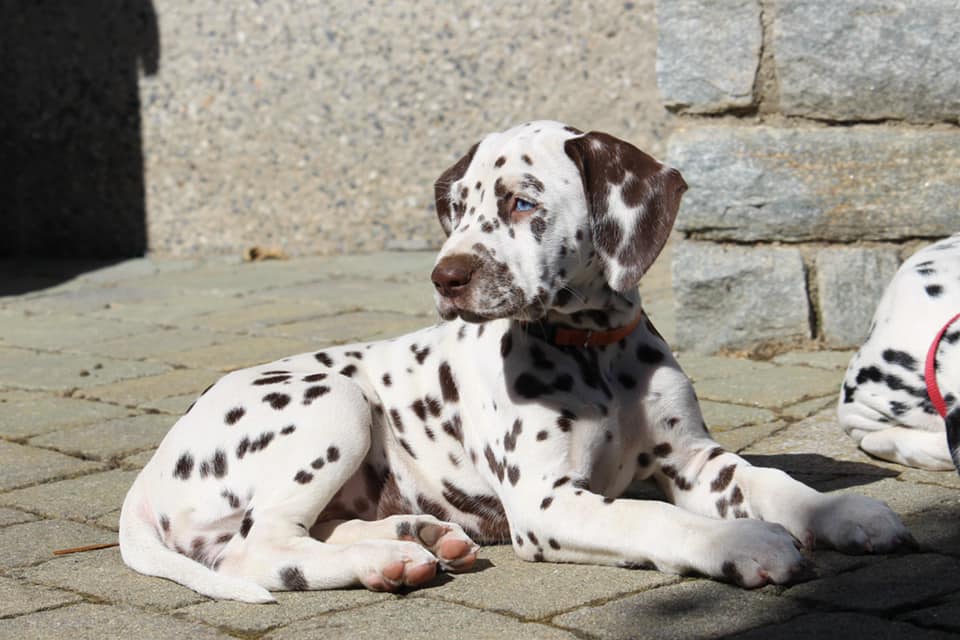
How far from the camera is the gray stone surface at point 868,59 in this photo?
630cm

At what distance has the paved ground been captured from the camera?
3357 mm

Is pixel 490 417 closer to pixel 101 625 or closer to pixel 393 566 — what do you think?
pixel 393 566

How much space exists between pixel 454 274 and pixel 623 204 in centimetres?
56

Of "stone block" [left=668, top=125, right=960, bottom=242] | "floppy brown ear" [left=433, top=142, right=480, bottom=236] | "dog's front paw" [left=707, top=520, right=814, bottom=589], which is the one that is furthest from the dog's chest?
"stone block" [left=668, top=125, right=960, bottom=242]

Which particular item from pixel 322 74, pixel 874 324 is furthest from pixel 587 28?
pixel 874 324

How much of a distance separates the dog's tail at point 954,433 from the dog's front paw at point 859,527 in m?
0.68

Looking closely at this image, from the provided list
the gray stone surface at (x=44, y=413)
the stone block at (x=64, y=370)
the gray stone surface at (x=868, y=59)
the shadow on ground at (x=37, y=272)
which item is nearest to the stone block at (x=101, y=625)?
the gray stone surface at (x=44, y=413)

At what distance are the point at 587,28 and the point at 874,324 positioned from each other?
5516mm

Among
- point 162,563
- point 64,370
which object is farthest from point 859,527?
point 64,370

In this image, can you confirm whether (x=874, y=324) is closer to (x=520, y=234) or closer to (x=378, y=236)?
(x=520, y=234)

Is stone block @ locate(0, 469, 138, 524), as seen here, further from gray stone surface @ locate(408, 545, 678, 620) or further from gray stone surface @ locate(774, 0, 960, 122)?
gray stone surface @ locate(774, 0, 960, 122)

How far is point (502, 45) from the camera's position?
34.4 ft

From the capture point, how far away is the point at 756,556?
347 cm

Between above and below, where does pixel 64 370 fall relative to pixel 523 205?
below
